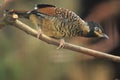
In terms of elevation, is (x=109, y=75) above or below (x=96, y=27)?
below

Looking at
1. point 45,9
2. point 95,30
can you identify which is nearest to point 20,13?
point 45,9

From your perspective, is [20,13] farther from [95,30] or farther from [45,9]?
[95,30]

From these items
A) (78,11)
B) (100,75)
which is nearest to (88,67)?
(100,75)

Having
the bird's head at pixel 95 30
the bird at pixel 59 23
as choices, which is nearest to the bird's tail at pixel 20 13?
the bird at pixel 59 23

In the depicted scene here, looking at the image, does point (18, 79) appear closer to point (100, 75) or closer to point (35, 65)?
point (35, 65)

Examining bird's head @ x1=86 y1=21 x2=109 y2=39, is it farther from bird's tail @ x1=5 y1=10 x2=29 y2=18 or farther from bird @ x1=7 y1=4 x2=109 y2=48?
bird's tail @ x1=5 y1=10 x2=29 y2=18

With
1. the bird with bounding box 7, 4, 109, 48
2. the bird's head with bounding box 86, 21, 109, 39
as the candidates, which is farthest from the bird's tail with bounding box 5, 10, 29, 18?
the bird's head with bounding box 86, 21, 109, 39
